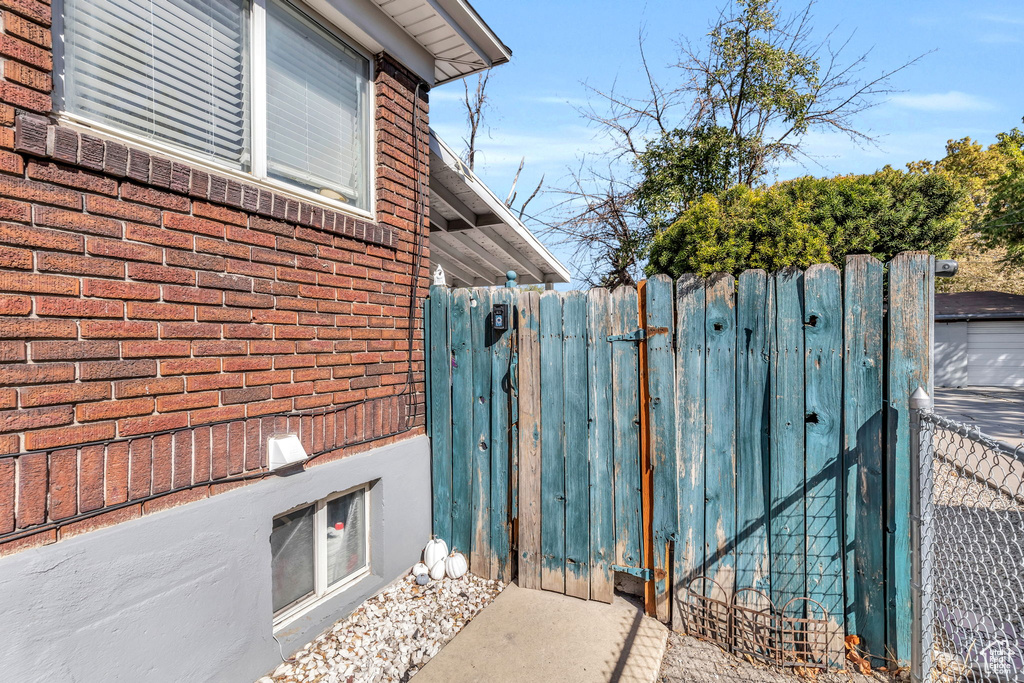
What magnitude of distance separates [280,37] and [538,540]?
11.4 feet

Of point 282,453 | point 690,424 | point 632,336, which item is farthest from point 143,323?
point 690,424

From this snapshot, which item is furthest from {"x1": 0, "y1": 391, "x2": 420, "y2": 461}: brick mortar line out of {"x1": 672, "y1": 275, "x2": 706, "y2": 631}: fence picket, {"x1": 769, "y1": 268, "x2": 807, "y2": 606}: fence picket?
{"x1": 769, "y1": 268, "x2": 807, "y2": 606}: fence picket

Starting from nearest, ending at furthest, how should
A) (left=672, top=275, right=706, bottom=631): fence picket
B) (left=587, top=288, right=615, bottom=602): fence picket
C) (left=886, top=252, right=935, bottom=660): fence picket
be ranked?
(left=886, top=252, right=935, bottom=660): fence picket, (left=672, top=275, right=706, bottom=631): fence picket, (left=587, top=288, right=615, bottom=602): fence picket

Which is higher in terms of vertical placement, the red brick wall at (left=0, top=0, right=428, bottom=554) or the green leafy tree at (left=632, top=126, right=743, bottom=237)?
the green leafy tree at (left=632, top=126, right=743, bottom=237)

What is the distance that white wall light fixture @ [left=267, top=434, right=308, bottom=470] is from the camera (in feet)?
8.27

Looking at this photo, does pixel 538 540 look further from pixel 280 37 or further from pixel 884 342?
pixel 280 37

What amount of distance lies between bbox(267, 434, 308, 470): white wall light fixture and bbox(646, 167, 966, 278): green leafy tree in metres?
4.08

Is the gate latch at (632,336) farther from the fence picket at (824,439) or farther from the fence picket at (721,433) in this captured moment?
the fence picket at (824,439)

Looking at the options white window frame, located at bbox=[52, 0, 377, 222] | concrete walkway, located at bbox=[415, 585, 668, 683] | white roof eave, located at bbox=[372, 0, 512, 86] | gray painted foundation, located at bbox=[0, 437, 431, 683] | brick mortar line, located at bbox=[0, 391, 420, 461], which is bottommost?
concrete walkway, located at bbox=[415, 585, 668, 683]

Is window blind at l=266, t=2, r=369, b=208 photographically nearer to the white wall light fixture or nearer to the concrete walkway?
the white wall light fixture

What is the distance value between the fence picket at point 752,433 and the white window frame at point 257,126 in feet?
8.08

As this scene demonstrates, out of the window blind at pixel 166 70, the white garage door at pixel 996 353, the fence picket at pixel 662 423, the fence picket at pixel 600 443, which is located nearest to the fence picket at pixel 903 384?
the fence picket at pixel 662 423

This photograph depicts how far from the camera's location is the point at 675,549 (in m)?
2.92

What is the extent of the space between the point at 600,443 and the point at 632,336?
72 centimetres
